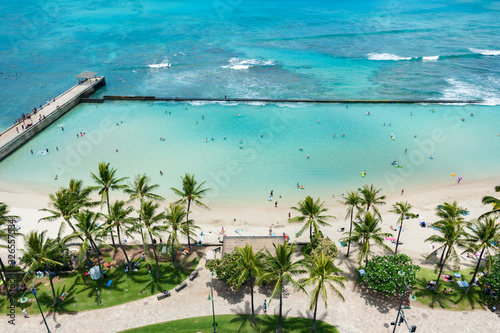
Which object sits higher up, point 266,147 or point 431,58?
point 431,58

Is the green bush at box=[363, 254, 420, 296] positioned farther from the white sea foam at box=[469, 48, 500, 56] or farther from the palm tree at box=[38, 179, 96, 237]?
the white sea foam at box=[469, 48, 500, 56]

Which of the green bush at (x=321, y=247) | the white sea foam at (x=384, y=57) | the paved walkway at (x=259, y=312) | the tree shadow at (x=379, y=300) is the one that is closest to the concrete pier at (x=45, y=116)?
the paved walkway at (x=259, y=312)

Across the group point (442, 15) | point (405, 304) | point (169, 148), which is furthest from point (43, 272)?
point (442, 15)

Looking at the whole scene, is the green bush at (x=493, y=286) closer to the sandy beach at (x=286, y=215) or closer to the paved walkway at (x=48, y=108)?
the sandy beach at (x=286, y=215)

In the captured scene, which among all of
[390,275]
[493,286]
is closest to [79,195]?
[390,275]

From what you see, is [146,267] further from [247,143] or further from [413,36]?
[413,36]

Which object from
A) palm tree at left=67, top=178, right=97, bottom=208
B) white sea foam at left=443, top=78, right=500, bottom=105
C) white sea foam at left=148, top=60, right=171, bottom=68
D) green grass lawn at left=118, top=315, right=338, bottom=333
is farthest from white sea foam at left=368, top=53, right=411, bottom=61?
palm tree at left=67, top=178, right=97, bottom=208

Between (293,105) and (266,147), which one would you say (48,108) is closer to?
(266,147)
